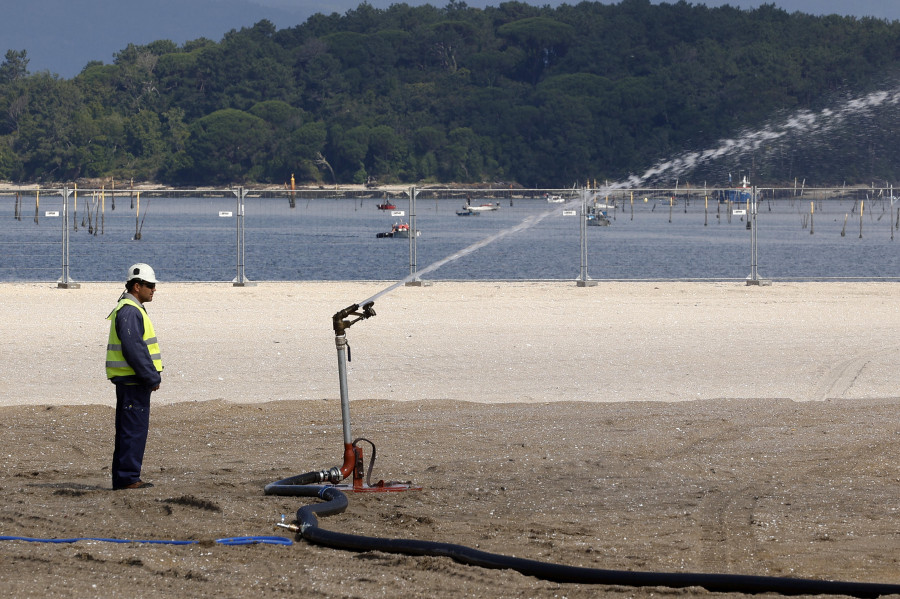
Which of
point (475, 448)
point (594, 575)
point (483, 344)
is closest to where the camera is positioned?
point (594, 575)

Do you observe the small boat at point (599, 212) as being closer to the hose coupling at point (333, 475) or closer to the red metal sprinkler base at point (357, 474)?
the red metal sprinkler base at point (357, 474)

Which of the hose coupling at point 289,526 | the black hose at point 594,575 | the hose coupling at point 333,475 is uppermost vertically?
the hose coupling at point 333,475

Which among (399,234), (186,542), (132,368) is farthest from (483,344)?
(399,234)

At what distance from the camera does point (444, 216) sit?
12750cm

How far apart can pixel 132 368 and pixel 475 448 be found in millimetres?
3256

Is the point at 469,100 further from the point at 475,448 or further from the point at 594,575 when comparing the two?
the point at 594,575

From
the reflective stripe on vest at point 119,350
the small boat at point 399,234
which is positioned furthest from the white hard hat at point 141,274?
the small boat at point 399,234

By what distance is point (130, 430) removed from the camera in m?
8.78

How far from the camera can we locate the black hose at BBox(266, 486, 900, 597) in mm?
6379

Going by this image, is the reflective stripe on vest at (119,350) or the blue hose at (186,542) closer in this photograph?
the blue hose at (186,542)

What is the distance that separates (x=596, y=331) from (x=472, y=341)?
7.62ft

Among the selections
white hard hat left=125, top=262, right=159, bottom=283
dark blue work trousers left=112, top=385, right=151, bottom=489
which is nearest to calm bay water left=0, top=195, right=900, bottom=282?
white hard hat left=125, top=262, right=159, bottom=283

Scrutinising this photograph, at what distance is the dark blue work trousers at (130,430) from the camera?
8734 mm

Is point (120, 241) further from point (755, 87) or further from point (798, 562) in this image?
point (798, 562)
